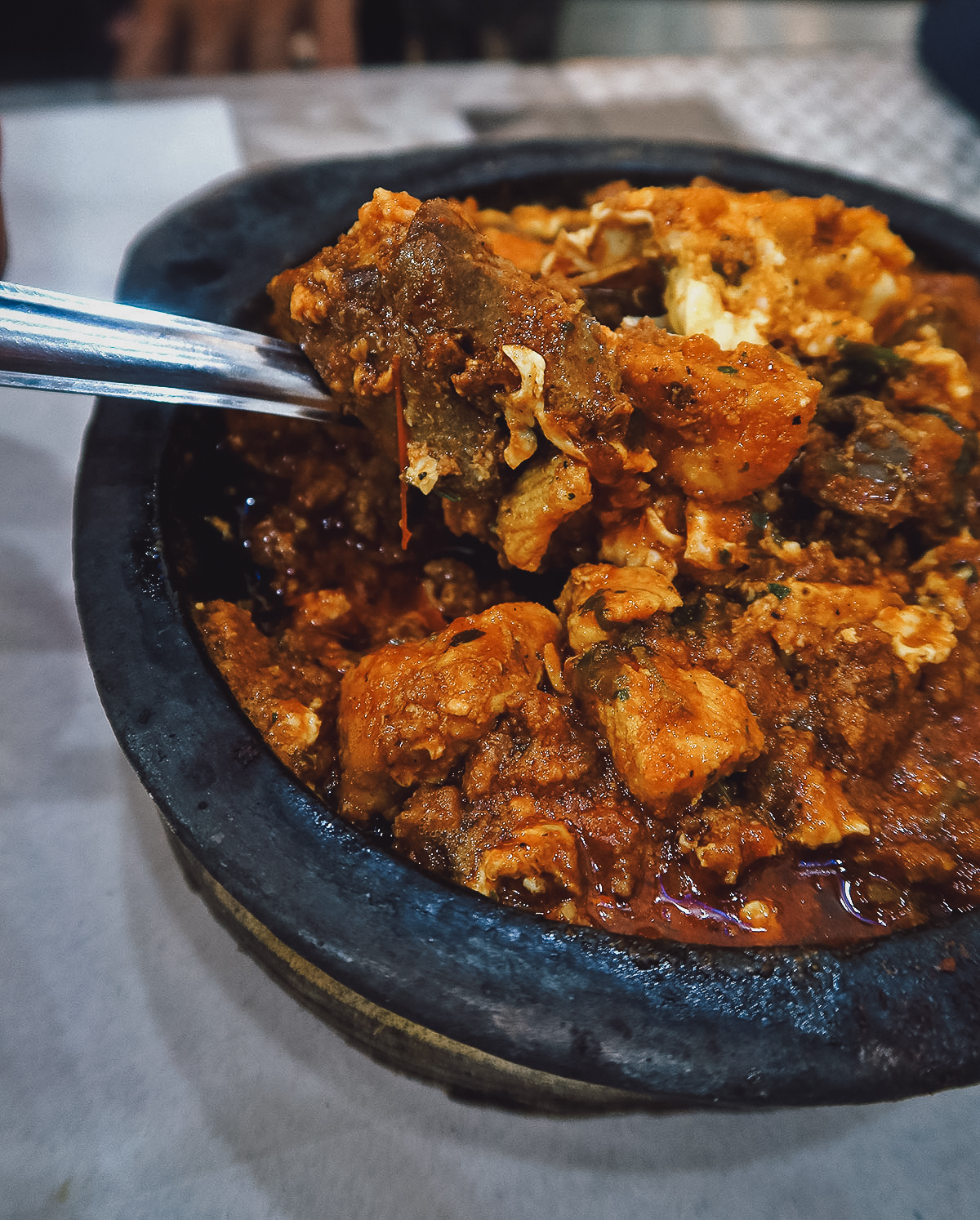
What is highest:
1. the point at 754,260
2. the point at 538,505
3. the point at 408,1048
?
the point at 754,260

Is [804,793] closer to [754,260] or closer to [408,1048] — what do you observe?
[408,1048]

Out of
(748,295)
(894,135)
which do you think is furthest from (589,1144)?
(894,135)

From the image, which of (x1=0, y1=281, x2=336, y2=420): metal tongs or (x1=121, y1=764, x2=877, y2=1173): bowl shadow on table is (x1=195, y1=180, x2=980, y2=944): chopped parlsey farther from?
(x1=121, y1=764, x2=877, y2=1173): bowl shadow on table

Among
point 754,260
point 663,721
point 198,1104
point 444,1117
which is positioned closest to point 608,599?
point 663,721

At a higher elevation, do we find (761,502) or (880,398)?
(880,398)

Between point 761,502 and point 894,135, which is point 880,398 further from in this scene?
point 894,135

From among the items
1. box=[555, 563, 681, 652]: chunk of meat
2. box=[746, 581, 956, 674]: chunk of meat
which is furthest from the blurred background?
box=[746, 581, 956, 674]: chunk of meat
